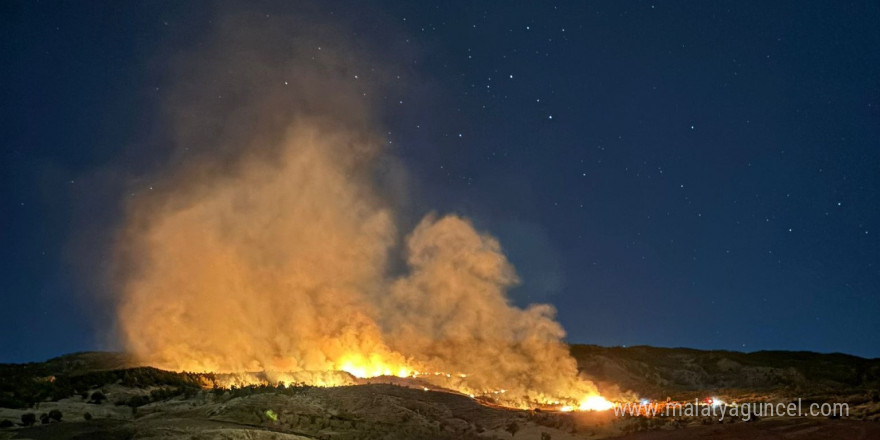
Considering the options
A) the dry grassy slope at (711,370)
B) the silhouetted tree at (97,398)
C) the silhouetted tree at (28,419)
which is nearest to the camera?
the silhouetted tree at (28,419)

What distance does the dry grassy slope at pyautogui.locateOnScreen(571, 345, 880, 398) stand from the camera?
4681 centimetres

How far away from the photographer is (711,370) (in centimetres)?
5272

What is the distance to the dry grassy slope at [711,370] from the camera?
46812mm

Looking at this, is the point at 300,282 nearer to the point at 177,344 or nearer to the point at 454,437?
the point at 177,344

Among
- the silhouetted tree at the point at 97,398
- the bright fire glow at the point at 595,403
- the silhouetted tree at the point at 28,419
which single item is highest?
the silhouetted tree at the point at 97,398

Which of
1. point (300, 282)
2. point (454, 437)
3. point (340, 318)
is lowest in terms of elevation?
point (454, 437)

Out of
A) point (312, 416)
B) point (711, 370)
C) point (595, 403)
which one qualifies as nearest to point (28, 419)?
point (312, 416)

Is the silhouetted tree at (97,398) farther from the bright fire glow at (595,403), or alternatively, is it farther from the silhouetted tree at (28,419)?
the bright fire glow at (595,403)

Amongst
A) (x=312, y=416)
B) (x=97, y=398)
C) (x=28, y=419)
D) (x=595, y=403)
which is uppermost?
(x=97, y=398)

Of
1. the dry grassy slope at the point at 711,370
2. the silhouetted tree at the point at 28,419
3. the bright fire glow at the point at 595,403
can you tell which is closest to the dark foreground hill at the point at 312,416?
the silhouetted tree at the point at 28,419

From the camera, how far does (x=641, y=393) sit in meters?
41.1

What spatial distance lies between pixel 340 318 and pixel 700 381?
3281 centimetres

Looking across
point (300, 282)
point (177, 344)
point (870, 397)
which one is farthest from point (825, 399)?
point (177, 344)

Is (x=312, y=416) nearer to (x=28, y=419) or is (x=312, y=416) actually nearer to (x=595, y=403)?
(x=28, y=419)
